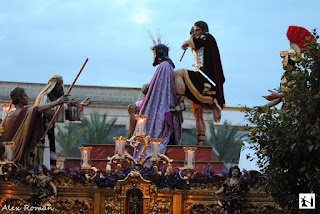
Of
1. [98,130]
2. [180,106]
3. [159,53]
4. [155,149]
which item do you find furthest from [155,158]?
[98,130]

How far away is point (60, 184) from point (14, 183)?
3.23ft

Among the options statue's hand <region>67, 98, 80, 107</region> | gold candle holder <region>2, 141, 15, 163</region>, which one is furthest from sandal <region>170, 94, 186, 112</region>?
gold candle holder <region>2, 141, 15, 163</region>

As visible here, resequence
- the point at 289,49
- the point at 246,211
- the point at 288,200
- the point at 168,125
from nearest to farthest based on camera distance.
→ the point at 288,200 → the point at 246,211 → the point at 289,49 → the point at 168,125

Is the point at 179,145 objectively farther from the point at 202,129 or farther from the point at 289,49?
the point at 289,49

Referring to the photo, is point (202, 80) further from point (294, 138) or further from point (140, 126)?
point (294, 138)

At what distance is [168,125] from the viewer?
25.0m

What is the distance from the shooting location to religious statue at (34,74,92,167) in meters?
22.9

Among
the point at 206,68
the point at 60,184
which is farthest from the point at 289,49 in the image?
the point at 60,184

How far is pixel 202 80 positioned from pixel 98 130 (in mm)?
19540

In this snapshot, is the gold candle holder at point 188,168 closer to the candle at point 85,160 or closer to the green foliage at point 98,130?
the candle at point 85,160

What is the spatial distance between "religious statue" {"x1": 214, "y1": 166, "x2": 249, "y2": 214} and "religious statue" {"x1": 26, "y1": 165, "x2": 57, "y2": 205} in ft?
11.5

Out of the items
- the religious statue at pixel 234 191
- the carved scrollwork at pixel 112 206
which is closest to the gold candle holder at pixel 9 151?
the carved scrollwork at pixel 112 206

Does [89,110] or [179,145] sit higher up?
[89,110]

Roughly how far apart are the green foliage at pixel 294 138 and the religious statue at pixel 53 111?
5710mm
